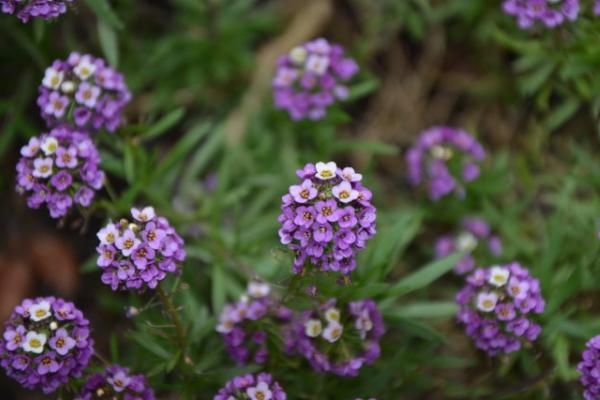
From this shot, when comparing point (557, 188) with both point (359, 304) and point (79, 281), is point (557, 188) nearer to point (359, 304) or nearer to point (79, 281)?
point (359, 304)

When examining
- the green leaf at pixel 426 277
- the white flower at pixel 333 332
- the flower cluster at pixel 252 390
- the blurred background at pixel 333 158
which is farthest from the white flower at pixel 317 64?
the flower cluster at pixel 252 390

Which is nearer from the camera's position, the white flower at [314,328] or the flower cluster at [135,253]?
the flower cluster at [135,253]

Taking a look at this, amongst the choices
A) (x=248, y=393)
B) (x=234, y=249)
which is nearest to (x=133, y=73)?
(x=234, y=249)

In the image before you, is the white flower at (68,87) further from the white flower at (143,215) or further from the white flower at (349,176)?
the white flower at (349,176)

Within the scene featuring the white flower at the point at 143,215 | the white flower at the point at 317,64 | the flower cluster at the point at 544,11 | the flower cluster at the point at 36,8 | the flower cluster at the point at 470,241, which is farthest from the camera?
the flower cluster at the point at 470,241

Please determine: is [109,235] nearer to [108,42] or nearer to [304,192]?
[304,192]
